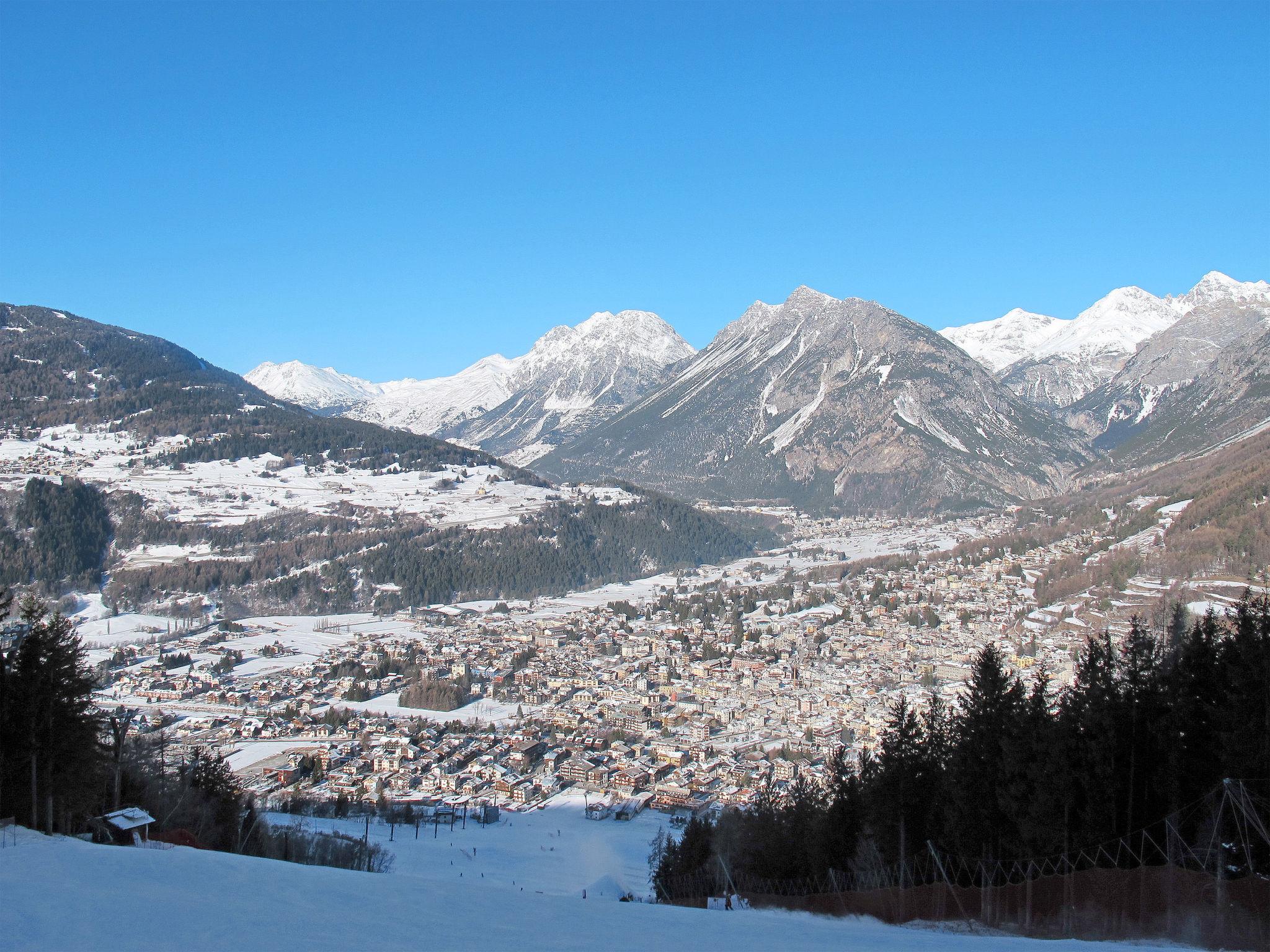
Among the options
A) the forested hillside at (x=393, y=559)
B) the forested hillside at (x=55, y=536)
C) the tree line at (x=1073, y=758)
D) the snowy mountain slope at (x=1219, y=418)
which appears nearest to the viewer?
the tree line at (x=1073, y=758)

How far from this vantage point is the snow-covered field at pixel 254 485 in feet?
393

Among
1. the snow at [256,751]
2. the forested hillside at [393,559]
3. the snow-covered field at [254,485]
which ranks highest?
the snow-covered field at [254,485]

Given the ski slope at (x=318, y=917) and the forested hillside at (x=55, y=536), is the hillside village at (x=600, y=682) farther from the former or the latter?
Result: the forested hillside at (x=55, y=536)

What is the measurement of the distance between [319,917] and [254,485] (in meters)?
125

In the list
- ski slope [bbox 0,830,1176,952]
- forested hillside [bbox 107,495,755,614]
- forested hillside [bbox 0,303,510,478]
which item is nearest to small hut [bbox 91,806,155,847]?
ski slope [bbox 0,830,1176,952]

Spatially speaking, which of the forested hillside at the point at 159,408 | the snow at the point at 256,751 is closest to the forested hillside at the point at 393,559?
the forested hillside at the point at 159,408

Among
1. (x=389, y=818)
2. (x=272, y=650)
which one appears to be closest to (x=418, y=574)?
(x=272, y=650)

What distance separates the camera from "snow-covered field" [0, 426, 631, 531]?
120 m

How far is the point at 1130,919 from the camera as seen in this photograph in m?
16.2

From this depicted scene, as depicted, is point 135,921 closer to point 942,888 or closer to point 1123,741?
point 942,888

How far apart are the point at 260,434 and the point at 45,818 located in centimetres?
13588

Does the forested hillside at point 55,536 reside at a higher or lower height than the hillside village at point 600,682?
higher

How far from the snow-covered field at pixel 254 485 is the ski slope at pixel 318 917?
9707cm

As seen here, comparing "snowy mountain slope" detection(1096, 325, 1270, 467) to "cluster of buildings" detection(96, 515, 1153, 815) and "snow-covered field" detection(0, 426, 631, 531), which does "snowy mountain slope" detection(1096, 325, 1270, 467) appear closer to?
"cluster of buildings" detection(96, 515, 1153, 815)
